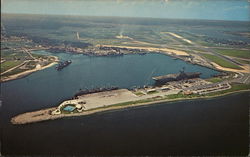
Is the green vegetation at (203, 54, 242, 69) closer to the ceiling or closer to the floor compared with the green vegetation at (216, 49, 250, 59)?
closer to the floor

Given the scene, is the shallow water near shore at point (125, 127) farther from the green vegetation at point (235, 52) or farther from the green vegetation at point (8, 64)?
the green vegetation at point (235, 52)

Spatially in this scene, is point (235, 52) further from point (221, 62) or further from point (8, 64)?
point (8, 64)

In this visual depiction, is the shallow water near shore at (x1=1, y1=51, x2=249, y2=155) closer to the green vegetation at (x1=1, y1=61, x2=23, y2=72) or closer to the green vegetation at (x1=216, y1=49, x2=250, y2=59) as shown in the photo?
the green vegetation at (x1=1, y1=61, x2=23, y2=72)

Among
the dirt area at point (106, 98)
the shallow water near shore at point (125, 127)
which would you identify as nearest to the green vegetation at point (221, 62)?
the shallow water near shore at point (125, 127)

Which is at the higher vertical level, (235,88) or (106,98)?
(235,88)

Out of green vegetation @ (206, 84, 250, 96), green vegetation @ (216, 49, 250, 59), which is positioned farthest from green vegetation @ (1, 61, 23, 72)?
green vegetation @ (216, 49, 250, 59)

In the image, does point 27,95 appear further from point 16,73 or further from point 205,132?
point 205,132

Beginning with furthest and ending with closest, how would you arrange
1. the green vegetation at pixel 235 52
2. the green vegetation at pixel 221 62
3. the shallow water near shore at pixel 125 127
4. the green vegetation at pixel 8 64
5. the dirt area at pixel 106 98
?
the green vegetation at pixel 235 52
the green vegetation at pixel 221 62
the green vegetation at pixel 8 64
the dirt area at pixel 106 98
the shallow water near shore at pixel 125 127

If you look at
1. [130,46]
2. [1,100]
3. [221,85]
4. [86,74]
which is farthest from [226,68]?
[1,100]

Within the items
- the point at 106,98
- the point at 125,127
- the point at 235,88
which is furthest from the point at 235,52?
the point at 125,127
